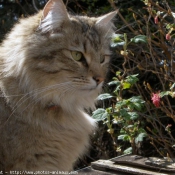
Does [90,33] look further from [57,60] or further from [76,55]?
[57,60]

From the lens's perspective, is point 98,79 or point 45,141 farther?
point 98,79

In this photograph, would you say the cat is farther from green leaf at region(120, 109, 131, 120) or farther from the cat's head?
green leaf at region(120, 109, 131, 120)

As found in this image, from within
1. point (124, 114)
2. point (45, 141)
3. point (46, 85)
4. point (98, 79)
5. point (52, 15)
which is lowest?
point (124, 114)

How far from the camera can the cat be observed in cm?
237

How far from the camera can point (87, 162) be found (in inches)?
190

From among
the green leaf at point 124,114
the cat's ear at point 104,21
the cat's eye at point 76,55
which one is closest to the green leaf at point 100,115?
the green leaf at point 124,114

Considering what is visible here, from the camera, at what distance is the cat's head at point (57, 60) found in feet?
8.07

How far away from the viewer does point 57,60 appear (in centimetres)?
245

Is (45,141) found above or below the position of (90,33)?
below

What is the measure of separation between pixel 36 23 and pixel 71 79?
1.48 ft

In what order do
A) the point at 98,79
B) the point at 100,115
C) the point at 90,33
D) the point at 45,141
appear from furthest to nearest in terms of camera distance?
the point at 100,115 < the point at 90,33 < the point at 98,79 < the point at 45,141

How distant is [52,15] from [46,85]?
0.46m

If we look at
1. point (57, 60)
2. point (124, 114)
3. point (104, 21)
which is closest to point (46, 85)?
point (57, 60)

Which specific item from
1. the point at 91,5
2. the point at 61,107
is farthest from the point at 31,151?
the point at 91,5
